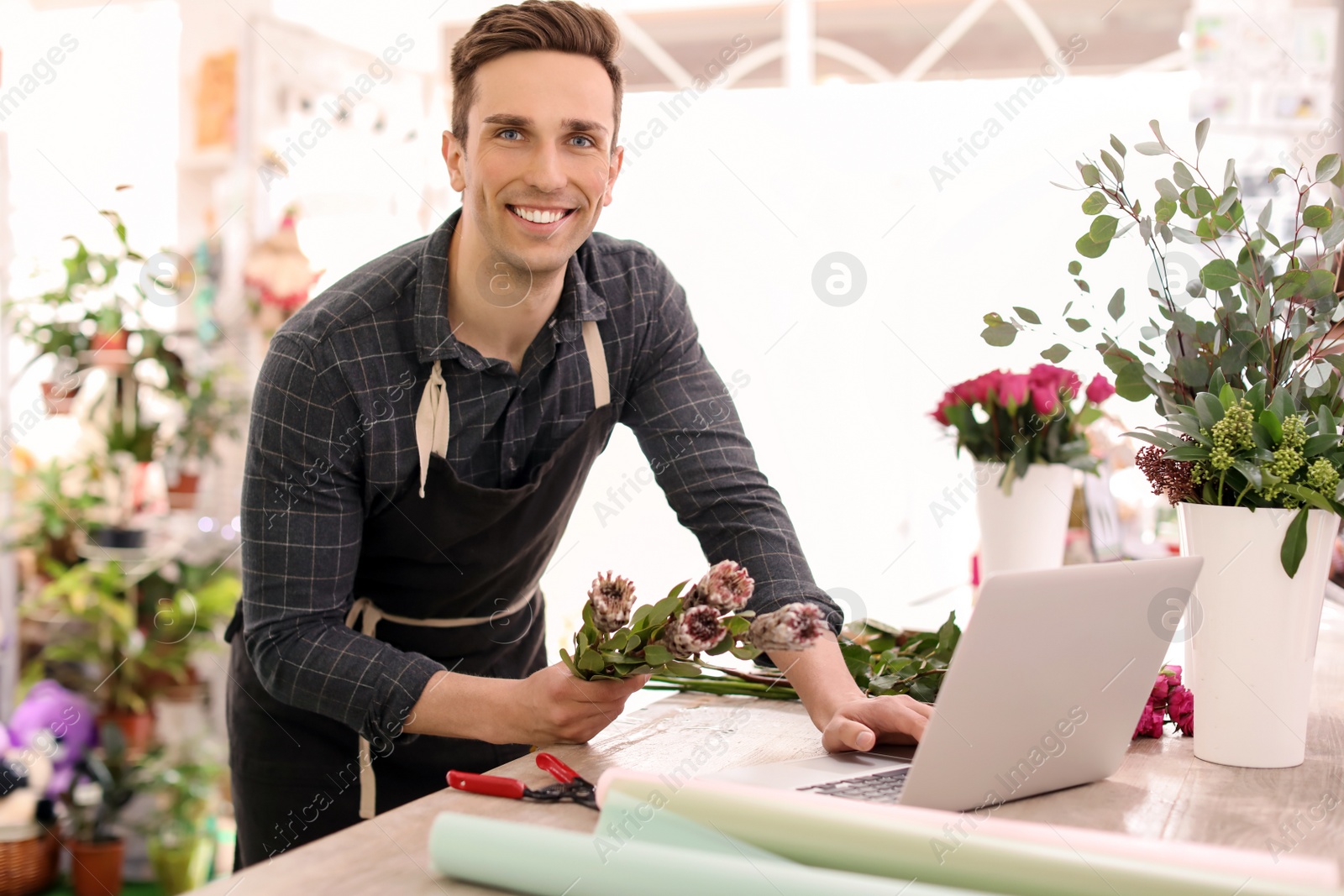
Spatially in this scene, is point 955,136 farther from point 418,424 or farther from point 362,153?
point 418,424

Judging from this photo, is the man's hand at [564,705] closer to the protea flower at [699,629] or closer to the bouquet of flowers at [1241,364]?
the protea flower at [699,629]

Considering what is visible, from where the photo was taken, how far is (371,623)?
1.48m

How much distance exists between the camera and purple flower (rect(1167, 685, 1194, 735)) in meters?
1.14

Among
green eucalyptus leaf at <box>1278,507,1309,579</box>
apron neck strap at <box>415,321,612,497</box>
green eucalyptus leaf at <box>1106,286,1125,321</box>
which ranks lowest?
green eucalyptus leaf at <box>1278,507,1309,579</box>

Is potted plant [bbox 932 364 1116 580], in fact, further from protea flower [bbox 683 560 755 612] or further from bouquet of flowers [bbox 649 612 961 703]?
protea flower [bbox 683 560 755 612]

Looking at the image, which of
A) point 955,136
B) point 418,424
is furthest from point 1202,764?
point 955,136

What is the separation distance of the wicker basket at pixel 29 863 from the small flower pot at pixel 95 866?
0.05 metres

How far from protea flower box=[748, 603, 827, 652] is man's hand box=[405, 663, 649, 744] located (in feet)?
0.47

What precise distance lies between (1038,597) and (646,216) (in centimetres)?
303

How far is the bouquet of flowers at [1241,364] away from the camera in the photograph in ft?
3.28

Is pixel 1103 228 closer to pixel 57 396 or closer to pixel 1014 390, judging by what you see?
pixel 1014 390

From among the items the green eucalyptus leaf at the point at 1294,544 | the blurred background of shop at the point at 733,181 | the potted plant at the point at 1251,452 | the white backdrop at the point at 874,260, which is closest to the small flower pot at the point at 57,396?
the blurred background of shop at the point at 733,181

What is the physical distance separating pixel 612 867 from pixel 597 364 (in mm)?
876

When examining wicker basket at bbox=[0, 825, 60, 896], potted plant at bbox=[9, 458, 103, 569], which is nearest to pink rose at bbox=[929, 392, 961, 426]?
potted plant at bbox=[9, 458, 103, 569]
